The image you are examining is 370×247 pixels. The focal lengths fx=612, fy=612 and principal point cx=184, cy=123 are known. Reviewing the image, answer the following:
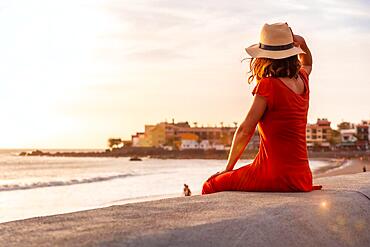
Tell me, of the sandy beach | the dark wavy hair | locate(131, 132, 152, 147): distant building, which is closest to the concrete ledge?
the dark wavy hair

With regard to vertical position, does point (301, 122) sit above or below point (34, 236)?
above

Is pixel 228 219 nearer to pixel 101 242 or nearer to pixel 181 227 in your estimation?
pixel 181 227

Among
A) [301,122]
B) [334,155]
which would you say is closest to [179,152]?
[334,155]

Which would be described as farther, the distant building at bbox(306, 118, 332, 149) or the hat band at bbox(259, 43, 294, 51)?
the distant building at bbox(306, 118, 332, 149)

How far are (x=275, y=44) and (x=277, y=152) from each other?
531mm

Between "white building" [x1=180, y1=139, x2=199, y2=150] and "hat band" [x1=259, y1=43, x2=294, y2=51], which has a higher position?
"white building" [x1=180, y1=139, x2=199, y2=150]

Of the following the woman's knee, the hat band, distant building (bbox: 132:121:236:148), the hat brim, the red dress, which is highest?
distant building (bbox: 132:121:236:148)

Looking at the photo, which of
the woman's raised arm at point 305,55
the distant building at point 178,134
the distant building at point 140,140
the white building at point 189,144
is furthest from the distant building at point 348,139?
the woman's raised arm at point 305,55

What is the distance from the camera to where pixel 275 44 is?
3.01 meters

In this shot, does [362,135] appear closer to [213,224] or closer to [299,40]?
[299,40]

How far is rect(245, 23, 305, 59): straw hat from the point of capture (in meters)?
2.98

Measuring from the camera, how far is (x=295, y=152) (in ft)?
9.93

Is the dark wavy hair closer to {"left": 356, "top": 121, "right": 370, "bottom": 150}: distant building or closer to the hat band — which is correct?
the hat band

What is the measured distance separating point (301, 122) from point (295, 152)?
0.17 meters
